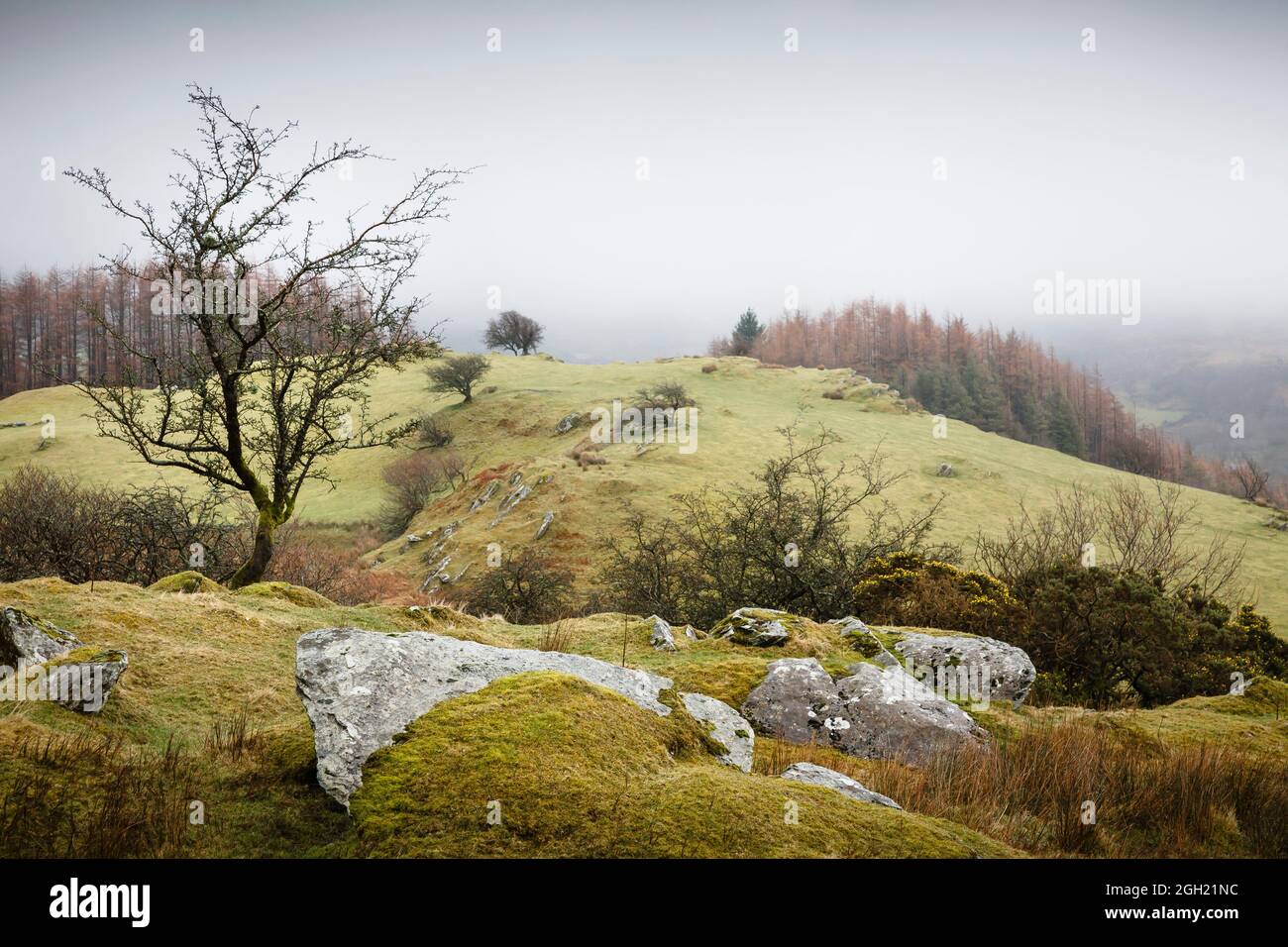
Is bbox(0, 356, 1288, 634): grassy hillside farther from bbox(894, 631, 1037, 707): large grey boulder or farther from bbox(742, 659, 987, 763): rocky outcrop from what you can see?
bbox(742, 659, 987, 763): rocky outcrop

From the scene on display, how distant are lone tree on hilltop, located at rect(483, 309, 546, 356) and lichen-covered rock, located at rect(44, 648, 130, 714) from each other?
90.5 meters

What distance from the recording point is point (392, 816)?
3.74 metres

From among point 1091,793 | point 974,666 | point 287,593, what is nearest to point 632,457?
point 287,593

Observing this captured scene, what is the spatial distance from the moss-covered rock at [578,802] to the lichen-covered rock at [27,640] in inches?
137

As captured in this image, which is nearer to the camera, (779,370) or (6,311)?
(779,370)

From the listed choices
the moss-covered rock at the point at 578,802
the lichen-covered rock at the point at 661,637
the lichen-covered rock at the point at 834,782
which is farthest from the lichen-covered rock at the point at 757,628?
the moss-covered rock at the point at 578,802

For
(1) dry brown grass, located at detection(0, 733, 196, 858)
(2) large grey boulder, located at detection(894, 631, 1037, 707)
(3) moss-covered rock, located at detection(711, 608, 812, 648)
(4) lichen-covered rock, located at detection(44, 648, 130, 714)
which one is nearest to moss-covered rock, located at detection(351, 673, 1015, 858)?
(1) dry brown grass, located at detection(0, 733, 196, 858)

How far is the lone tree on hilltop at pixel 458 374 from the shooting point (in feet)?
206

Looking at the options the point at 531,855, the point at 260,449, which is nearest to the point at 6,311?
A: the point at 260,449

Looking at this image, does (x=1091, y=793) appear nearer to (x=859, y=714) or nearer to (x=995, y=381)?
(x=859, y=714)

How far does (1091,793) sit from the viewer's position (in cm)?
599

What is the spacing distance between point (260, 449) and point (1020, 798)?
13.4m
